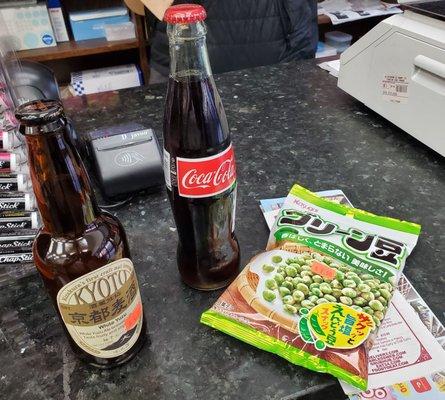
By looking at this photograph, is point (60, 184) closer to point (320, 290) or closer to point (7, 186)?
point (7, 186)

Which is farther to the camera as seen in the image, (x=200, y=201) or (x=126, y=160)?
(x=126, y=160)

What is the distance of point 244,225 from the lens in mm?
584

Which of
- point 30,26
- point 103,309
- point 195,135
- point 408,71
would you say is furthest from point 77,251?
point 30,26

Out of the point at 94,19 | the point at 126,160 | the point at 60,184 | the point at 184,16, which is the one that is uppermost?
the point at 184,16

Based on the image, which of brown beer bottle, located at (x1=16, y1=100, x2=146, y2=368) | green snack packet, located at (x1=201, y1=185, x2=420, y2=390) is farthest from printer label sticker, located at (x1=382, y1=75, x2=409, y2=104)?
brown beer bottle, located at (x1=16, y1=100, x2=146, y2=368)

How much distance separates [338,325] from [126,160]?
1.19ft

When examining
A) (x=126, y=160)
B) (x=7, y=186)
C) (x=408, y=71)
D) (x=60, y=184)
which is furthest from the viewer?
(x=408, y=71)

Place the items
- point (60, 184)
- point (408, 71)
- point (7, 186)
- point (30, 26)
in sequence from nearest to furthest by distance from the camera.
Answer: point (60, 184) → point (7, 186) → point (408, 71) → point (30, 26)

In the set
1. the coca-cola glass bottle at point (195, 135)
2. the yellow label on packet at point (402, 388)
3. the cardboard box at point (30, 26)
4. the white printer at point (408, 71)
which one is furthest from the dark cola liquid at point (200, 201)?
the cardboard box at point (30, 26)

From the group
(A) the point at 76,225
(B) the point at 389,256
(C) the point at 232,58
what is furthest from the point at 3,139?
(C) the point at 232,58

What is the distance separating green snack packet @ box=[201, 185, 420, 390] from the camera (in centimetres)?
40

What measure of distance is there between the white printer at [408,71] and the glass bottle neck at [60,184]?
570 mm

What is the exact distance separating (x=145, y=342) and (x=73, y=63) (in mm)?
1877

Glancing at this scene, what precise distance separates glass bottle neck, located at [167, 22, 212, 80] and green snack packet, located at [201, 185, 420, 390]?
217mm
